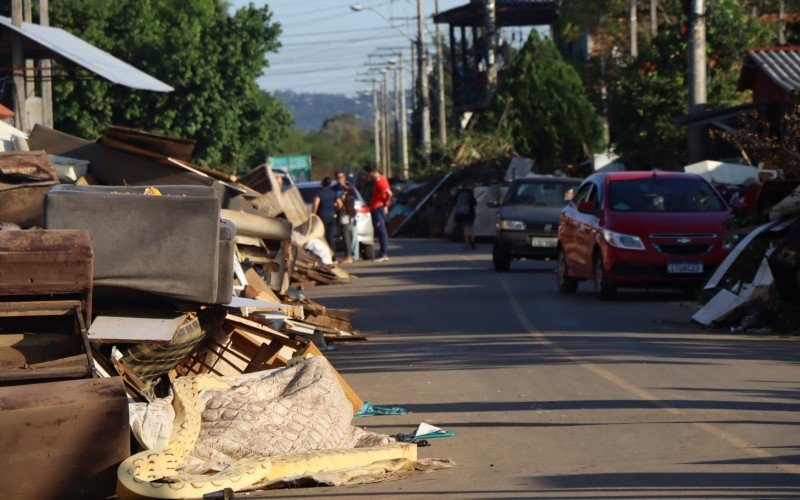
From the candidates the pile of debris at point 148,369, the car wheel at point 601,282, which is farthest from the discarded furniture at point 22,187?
the car wheel at point 601,282

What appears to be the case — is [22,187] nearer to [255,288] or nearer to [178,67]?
[255,288]

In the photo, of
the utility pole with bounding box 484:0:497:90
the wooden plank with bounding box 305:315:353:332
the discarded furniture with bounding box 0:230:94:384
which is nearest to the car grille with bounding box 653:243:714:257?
the wooden plank with bounding box 305:315:353:332

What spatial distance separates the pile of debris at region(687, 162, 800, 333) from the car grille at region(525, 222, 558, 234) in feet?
29.4

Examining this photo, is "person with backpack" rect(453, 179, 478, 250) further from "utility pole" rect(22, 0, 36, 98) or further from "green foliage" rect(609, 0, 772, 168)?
"utility pole" rect(22, 0, 36, 98)

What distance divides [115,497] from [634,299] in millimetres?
12872

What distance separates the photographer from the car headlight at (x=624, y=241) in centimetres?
1859

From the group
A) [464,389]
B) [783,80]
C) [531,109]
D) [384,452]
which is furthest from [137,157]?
[531,109]

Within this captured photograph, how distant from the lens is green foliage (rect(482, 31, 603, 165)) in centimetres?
4675

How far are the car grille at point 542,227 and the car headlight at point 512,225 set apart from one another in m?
0.12

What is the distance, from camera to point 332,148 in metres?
156

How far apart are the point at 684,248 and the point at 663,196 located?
130cm

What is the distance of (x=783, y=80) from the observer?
29594 mm

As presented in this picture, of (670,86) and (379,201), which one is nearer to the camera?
(379,201)

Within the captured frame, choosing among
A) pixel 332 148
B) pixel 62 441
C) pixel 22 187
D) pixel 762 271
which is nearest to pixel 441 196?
pixel 762 271
